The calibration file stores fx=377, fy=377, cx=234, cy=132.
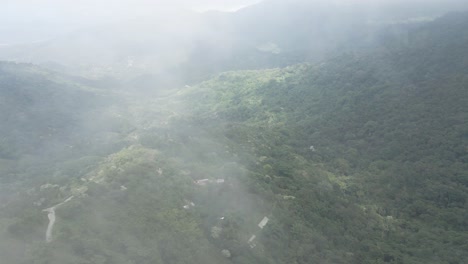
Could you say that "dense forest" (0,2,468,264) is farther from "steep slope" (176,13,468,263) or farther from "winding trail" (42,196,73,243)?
"steep slope" (176,13,468,263)

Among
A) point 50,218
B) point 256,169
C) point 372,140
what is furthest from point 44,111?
point 372,140

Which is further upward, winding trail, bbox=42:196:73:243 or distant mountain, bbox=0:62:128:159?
winding trail, bbox=42:196:73:243

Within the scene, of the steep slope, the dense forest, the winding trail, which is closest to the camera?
the winding trail

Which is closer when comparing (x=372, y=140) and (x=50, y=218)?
(x=50, y=218)

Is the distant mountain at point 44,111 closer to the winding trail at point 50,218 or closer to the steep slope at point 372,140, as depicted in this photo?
the steep slope at point 372,140

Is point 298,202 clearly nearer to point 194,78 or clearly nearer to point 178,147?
point 178,147

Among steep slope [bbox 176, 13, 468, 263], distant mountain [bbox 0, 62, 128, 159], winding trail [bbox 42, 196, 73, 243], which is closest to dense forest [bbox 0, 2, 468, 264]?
winding trail [bbox 42, 196, 73, 243]

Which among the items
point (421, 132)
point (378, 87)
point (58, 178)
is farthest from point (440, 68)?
point (58, 178)

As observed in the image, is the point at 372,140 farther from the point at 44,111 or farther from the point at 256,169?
the point at 44,111
